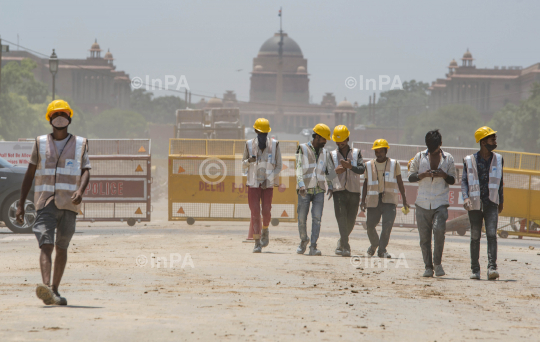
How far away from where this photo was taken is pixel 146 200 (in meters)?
17.4

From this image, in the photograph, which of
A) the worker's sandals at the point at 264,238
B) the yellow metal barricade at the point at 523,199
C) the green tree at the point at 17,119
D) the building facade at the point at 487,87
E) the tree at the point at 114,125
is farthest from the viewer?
the building facade at the point at 487,87

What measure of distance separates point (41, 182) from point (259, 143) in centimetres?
435

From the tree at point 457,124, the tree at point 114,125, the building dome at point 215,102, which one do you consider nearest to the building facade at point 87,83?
the tree at point 114,125

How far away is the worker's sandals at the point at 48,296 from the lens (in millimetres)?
6371

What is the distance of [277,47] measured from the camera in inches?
6718

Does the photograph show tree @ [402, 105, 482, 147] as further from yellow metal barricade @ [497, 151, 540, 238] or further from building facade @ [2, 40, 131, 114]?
yellow metal barricade @ [497, 151, 540, 238]

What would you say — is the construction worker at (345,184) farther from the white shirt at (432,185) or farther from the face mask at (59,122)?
the face mask at (59,122)

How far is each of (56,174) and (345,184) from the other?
Result: 16.1ft

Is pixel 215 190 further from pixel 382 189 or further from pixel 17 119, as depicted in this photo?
pixel 17 119

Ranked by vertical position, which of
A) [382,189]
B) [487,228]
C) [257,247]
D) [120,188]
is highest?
[382,189]

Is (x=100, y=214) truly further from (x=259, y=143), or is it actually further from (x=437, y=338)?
(x=437, y=338)

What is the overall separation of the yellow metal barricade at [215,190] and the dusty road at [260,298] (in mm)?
5509

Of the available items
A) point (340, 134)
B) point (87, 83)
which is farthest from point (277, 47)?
point (340, 134)

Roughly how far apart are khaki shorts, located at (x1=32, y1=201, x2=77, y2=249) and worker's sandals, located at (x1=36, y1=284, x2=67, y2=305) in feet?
1.37
